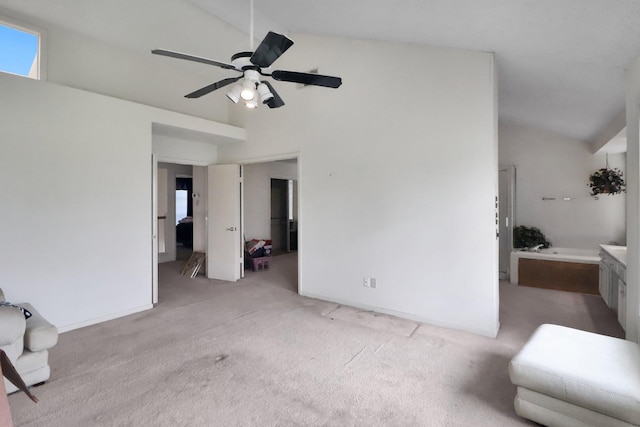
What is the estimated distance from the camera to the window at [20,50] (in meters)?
3.28

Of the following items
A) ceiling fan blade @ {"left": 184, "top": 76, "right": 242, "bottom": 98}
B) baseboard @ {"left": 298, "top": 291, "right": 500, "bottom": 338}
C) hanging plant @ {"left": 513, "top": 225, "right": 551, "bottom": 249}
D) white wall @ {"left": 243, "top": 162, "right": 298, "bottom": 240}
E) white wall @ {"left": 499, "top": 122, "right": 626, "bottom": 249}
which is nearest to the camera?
ceiling fan blade @ {"left": 184, "top": 76, "right": 242, "bottom": 98}

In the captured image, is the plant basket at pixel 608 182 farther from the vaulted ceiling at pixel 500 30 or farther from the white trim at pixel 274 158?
the white trim at pixel 274 158

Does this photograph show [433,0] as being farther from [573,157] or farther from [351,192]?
[573,157]

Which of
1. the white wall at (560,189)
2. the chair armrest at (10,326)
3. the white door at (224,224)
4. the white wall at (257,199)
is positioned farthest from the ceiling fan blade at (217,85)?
the white wall at (560,189)

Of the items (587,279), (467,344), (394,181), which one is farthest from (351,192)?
(587,279)

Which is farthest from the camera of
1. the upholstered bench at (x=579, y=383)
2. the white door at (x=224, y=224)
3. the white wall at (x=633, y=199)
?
the white door at (x=224, y=224)

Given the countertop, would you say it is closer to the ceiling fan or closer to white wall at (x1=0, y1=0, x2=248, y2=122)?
the ceiling fan

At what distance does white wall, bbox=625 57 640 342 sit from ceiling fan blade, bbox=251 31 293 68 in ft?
8.21

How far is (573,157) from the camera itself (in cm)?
520

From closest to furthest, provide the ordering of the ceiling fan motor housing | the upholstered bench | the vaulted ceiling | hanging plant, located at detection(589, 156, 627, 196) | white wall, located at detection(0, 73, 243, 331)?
the upholstered bench, the vaulted ceiling, the ceiling fan motor housing, white wall, located at detection(0, 73, 243, 331), hanging plant, located at detection(589, 156, 627, 196)

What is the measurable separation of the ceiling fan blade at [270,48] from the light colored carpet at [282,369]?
7.64 ft

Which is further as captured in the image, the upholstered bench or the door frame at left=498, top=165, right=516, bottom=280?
the door frame at left=498, top=165, right=516, bottom=280

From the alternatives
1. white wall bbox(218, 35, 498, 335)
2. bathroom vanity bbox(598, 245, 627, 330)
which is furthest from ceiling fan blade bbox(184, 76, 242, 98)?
bathroom vanity bbox(598, 245, 627, 330)

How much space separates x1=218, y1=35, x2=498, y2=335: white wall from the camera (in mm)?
3238
